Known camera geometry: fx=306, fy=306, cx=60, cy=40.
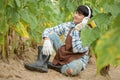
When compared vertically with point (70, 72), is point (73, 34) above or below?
above

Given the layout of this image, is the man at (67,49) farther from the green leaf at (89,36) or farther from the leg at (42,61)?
the green leaf at (89,36)

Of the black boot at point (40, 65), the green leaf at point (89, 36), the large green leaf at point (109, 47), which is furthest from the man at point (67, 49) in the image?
the large green leaf at point (109, 47)

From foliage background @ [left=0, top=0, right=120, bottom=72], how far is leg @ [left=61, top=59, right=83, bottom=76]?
0.55 meters

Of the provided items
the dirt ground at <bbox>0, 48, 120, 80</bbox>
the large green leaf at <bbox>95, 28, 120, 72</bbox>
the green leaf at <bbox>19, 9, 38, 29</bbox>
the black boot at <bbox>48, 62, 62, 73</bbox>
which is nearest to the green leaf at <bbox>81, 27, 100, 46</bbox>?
the green leaf at <bbox>19, 9, 38, 29</bbox>

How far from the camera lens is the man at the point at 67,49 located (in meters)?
3.63

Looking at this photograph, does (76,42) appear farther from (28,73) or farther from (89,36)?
(89,36)

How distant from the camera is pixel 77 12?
12.0 feet

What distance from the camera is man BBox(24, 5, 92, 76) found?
363 cm

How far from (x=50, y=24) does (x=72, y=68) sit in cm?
118

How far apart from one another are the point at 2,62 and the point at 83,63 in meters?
0.99

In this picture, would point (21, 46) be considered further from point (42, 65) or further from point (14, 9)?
point (14, 9)

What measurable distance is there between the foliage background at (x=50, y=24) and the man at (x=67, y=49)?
208mm

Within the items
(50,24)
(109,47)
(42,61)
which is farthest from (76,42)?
(109,47)

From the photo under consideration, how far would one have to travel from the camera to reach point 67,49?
3863 millimetres
